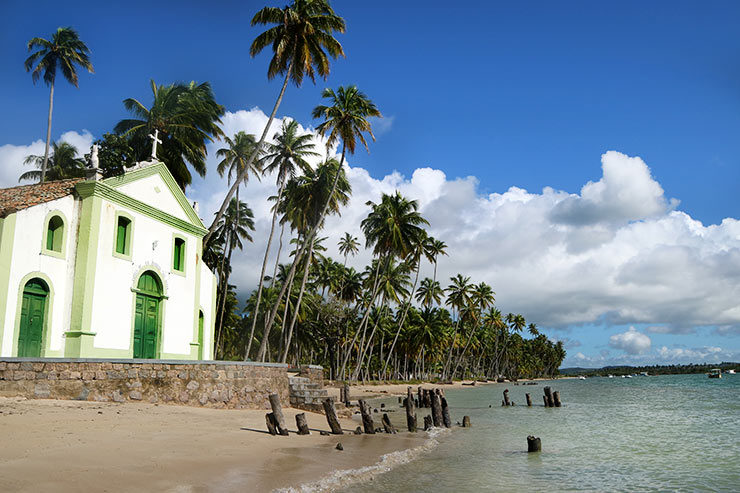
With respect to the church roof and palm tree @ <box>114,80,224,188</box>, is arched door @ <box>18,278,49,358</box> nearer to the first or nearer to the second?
the church roof

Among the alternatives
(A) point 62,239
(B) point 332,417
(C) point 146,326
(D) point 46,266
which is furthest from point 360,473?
(A) point 62,239

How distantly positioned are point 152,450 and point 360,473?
4131 millimetres

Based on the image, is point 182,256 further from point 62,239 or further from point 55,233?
point 55,233

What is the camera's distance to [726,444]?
19.1m

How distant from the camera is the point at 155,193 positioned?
72.6ft

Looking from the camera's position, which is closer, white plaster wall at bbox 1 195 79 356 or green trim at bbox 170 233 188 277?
white plaster wall at bbox 1 195 79 356

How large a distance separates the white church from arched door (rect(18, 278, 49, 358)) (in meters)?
0.03

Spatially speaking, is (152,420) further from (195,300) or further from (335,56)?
(335,56)

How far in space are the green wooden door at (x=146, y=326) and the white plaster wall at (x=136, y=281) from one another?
386mm

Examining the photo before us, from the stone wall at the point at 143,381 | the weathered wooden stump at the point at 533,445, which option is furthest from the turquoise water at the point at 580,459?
the stone wall at the point at 143,381

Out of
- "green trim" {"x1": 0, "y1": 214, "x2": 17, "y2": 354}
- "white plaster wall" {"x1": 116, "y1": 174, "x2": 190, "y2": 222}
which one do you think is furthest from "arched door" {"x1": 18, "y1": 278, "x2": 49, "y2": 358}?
"white plaster wall" {"x1": 116, "y1": 174, "x2": 190, "y2": 222}

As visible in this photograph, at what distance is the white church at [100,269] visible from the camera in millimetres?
16797

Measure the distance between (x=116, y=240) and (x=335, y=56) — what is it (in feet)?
53.9

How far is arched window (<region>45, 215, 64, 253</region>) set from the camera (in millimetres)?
18109
